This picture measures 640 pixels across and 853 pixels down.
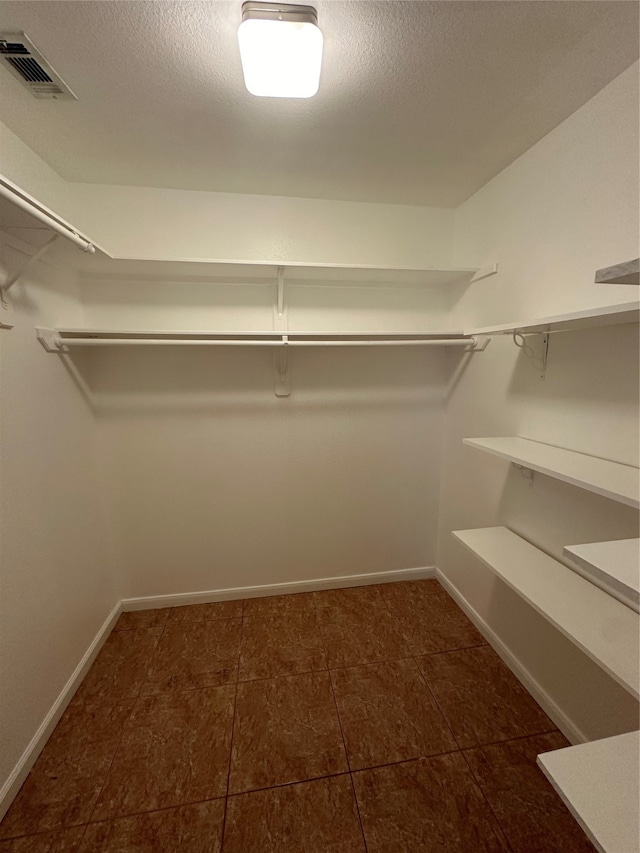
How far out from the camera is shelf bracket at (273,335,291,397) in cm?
203

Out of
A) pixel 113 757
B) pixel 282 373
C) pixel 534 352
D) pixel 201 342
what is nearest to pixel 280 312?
pixel 282 373

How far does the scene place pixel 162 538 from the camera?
218cm

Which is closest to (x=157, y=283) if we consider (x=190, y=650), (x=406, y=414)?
(x=406, y=414)

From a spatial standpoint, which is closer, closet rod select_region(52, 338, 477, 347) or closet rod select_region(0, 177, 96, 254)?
closet rod select_region(0, 177, 96, 254)

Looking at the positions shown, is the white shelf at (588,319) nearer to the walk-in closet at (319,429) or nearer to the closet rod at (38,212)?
the walk-in closet at (319,429)

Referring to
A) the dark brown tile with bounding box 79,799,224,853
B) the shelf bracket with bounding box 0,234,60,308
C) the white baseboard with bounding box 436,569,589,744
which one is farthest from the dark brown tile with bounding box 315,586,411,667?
the shelf bracket with bounding box 0,234,60,308

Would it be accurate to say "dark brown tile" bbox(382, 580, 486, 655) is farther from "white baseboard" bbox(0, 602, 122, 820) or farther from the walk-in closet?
"white baseboard" bbox(0, 602, 122, 820)

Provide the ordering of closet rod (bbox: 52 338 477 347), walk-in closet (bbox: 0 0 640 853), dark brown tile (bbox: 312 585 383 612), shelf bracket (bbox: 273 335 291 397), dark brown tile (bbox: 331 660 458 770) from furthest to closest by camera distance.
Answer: dark brown tile (bbox: 312 585 383 612) < shelf bracket (bbox: 273 335 291 397) < closet rod (bbox: 52 338 477 347) < dark brown tile (bbox: 331 660 458 770) < walk-in closet (bbox: 0 0 640 853)

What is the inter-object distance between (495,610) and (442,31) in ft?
8.14

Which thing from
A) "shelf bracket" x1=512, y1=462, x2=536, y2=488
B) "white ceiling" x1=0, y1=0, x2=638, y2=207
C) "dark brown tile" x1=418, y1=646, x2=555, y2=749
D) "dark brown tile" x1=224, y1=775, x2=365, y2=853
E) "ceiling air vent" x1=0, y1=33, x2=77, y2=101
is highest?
"white ceiling" x1=0, y1=0, x2=638, y2=207

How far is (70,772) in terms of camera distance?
133 centimetres

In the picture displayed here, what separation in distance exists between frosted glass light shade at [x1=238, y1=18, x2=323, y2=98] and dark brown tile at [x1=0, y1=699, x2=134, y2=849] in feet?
8.46

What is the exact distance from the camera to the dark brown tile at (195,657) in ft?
5.62

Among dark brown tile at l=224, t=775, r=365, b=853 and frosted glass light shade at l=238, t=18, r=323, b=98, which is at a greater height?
frosted glass light shade at l=238, t=18, r=323, b=98
